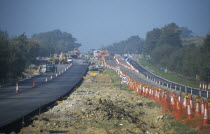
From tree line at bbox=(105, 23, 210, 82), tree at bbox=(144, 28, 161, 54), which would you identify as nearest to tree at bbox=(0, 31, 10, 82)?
tree line at bbox=(105, 23, 210, 82)

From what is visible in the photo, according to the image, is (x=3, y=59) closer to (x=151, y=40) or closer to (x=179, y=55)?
(x=179, y=55)

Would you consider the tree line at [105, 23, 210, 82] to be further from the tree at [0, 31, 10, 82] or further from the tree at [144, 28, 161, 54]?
the tree at [0, 31, 10, 82]

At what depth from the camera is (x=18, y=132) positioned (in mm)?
12180

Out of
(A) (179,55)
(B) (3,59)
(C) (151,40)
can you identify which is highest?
(C) (151,40)

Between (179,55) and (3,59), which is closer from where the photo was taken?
(3,59)

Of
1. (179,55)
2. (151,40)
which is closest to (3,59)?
(179,55)

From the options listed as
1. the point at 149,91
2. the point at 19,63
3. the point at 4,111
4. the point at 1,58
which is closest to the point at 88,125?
the point at 4,111

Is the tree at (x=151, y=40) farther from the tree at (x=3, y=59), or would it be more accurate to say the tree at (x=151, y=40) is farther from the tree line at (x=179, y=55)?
the tree at (x=3, y=59)

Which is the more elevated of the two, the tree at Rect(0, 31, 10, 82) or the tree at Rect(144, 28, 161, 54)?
the tree at Rect(144, 28, 161, 54)

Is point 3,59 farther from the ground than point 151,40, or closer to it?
closer to it

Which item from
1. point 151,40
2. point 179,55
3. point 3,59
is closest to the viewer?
point 3,59

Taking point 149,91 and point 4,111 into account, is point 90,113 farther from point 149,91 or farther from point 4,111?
point 149,91

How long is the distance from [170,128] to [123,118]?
8.22 feet

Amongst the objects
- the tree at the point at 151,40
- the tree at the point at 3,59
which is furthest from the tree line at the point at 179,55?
the tree at the point at 3,59
